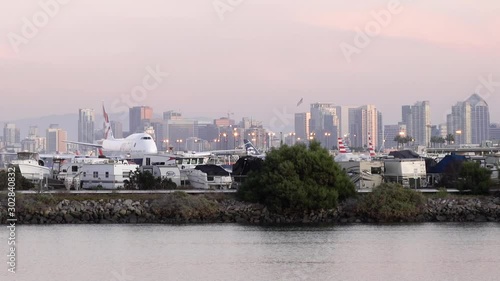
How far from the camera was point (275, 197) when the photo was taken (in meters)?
57.0

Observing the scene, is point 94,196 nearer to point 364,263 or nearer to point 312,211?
point 312,211

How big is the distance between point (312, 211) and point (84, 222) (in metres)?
11.4

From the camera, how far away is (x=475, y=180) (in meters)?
63.1

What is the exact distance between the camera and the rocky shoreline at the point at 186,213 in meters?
56.3

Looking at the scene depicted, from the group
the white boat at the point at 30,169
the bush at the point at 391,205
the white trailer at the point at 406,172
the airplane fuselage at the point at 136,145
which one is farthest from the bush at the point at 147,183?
the airplane fuselage at the point at 136,145

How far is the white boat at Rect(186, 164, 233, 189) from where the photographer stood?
68125 millimetres

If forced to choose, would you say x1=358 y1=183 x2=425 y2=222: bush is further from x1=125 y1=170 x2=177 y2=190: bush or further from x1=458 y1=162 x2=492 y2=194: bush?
x1=125 y1=170 x2=177 y2=190: bush

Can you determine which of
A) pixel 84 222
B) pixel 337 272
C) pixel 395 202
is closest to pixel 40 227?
pixel 84 222

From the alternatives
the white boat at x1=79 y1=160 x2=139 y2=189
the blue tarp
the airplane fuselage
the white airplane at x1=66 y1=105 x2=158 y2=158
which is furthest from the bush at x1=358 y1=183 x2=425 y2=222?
the airplane fuselage

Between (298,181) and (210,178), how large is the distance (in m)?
12.5

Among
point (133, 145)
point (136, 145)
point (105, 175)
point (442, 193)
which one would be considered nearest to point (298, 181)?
point (442, 193)

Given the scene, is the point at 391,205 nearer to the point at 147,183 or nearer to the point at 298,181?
the point at 298,181

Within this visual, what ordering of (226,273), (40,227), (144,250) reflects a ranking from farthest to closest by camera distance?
(40,227) < (144,250) < (226,273)

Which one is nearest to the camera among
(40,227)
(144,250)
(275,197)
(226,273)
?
(226,273)
